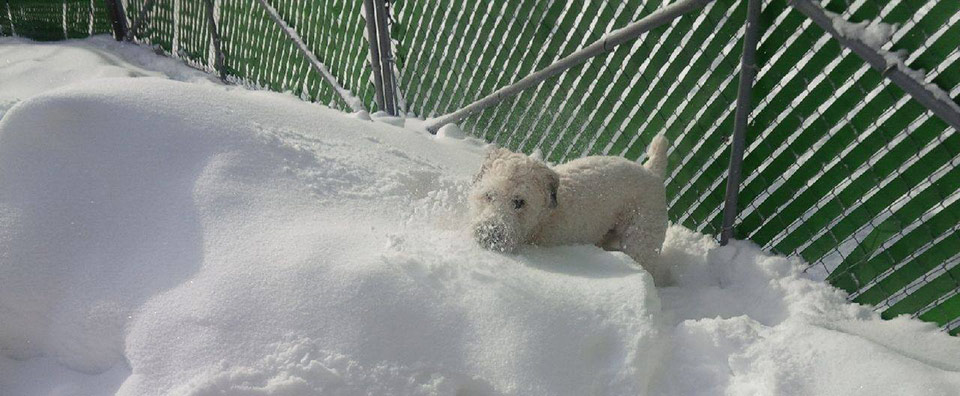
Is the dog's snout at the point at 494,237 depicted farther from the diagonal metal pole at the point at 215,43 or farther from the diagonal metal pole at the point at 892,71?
the diagonal metal pole at the point at 215,43

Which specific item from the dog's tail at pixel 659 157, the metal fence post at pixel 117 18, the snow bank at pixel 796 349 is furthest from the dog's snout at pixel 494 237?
the metal fence post at pixel 117 18

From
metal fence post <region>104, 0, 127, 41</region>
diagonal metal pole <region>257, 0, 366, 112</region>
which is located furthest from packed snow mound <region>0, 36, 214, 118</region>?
diagonal metal pole <region>257, 0, 366, 112</region>

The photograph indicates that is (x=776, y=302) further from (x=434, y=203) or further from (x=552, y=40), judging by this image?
(x=552, y=40)

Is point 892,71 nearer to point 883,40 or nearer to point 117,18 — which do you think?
point 883,40

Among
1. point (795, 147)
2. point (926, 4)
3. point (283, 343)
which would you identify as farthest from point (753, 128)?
point (283, 343)

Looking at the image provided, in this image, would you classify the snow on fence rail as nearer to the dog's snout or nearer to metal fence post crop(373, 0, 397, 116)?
metal fence post crop(373, 0, 397, 116)

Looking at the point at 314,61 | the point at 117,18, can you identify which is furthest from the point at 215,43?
the point at 117,18
